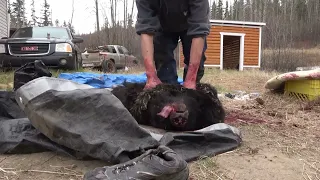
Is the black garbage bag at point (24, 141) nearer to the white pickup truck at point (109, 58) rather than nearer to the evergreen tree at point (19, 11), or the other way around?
the white pickup truck at point (109, 58)

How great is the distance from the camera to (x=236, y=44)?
708 inches

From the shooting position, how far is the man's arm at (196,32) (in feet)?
9.27

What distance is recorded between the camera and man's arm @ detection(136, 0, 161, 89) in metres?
2.83

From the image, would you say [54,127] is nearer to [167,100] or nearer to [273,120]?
[167,100]

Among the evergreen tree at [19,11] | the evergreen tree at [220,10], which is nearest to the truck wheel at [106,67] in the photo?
the evergreen tree at [19,11]

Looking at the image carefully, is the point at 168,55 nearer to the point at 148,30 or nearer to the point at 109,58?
the point at 148,30

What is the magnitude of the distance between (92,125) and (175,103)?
737mm

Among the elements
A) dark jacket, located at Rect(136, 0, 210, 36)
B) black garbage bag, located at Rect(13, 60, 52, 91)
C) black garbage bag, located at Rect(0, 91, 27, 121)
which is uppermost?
dark jacket, located at Rect(136, 0, 210, 36)

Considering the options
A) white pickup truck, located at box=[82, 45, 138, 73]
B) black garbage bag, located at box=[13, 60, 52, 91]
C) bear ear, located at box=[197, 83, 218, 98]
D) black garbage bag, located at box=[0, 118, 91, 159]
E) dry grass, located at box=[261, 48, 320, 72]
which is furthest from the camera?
dry grass, located at box=[261, 48, 320, 72]

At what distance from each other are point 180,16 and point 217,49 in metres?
13.3

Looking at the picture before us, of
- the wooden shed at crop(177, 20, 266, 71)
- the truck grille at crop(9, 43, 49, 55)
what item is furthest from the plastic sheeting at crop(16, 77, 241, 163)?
the wooden shed at crop(177, 20, 266, 71)

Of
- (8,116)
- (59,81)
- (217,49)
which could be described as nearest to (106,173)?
(59,81)

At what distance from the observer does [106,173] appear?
1.46 m

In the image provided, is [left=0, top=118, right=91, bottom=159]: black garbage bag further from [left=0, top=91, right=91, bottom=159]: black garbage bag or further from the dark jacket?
the dark jacket
